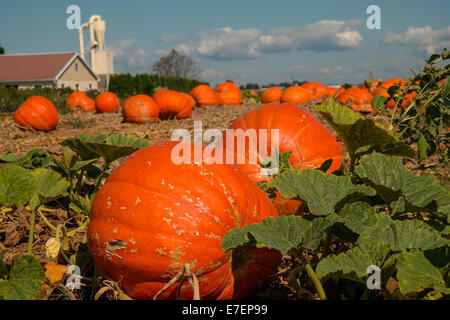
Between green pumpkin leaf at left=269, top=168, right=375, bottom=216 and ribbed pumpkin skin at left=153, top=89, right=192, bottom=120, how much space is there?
7675 millimetres

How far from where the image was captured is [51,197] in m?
2.05

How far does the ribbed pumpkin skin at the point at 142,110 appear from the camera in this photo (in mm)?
8742

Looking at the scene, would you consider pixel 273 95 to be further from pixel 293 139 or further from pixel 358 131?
pixel 358 131

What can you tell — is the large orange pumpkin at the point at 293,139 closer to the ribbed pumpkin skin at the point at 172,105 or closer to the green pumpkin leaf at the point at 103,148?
the green pumpkin leaf at the point at 103,148

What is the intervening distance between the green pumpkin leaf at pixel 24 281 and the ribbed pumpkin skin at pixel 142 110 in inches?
294

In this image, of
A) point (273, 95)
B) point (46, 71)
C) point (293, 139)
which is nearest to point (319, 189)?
point (293, 139)

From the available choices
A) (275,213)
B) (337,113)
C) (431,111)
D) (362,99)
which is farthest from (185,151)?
(362,99)

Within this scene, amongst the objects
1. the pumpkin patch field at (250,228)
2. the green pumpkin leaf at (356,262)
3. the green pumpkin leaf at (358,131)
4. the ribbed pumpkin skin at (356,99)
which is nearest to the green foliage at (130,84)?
the ribbed pumpkin skin at (356,99)

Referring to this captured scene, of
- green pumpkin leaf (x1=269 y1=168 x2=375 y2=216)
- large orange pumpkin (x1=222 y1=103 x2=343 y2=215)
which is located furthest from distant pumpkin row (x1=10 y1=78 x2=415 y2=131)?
green pumpkin leaf (x1=269 y1=168 x2=375 y2=216)

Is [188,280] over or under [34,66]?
under

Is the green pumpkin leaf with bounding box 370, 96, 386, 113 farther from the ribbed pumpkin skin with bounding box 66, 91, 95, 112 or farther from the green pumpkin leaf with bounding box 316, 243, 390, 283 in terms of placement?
the ribbed pumpkin skin with bounding box 66, 91, 95, 112

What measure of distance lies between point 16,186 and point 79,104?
1204 centimetres

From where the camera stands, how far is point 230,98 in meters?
13.2
